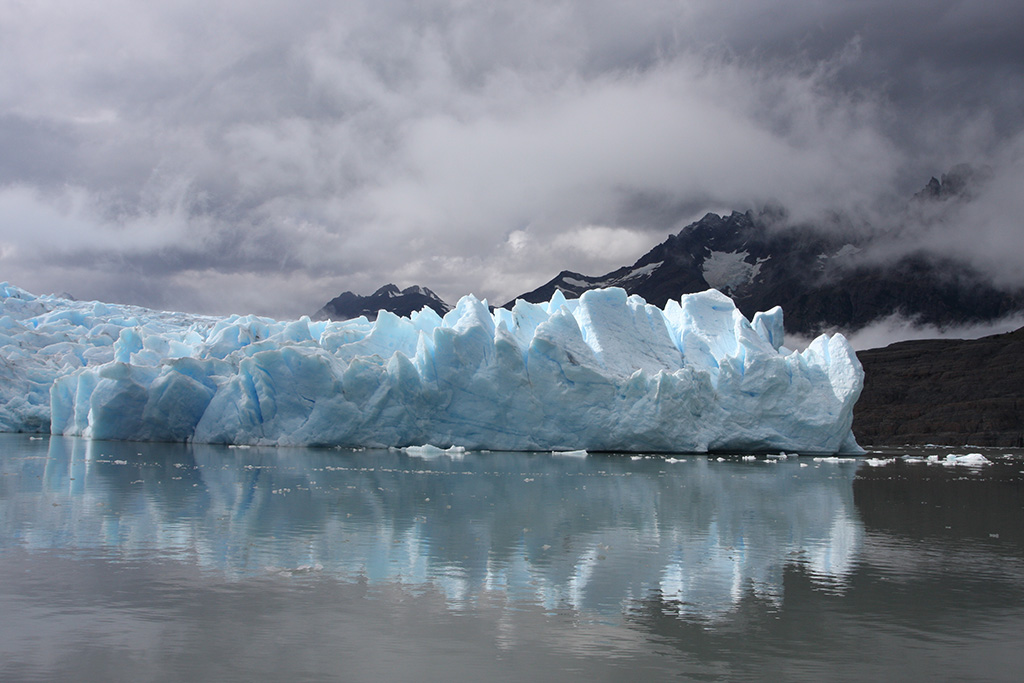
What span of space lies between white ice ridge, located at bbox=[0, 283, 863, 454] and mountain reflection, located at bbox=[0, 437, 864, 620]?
7.35 meters

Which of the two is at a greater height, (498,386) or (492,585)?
(498,386)

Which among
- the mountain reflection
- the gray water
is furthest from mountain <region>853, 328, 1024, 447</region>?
the gray water

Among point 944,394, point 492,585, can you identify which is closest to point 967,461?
point 492,585

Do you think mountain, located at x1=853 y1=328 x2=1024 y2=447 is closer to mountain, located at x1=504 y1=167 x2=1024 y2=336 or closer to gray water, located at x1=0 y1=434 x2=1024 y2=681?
mountain, located at x1=504 y1=167 x2=1024 y2=336

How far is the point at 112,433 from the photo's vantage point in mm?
27406

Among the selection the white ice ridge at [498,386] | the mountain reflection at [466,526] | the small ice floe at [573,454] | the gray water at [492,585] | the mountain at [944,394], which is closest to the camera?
the gray water at [492,585]

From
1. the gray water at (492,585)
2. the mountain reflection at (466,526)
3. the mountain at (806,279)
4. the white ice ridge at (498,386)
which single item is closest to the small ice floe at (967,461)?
the white ice ridge at (498,386)

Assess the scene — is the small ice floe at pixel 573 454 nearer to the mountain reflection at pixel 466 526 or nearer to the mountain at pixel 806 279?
the mountain reflection at pixel 466 526

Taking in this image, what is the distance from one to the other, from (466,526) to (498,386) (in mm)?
15646

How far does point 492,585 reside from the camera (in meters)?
6.75

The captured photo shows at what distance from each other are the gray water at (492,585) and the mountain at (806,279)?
4348 inches

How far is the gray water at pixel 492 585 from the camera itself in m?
4.84

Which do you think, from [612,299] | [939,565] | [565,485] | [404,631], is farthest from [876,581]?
[612,299]

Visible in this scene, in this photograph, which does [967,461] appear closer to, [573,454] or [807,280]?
[573,454]
